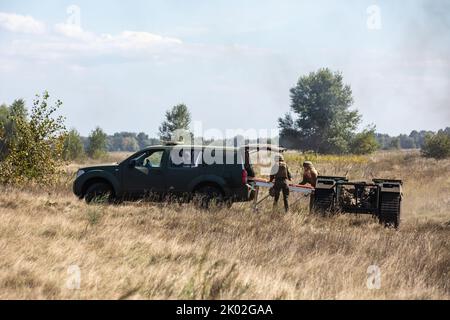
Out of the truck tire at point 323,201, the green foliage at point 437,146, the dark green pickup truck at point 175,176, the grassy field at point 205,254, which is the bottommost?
the grassy field at point 205,254

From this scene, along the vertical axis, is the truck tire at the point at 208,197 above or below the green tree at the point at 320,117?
below

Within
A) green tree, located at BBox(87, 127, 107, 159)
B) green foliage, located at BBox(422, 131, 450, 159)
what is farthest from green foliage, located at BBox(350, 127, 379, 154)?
green tree, located at BBox(87, 127, 107, 159)

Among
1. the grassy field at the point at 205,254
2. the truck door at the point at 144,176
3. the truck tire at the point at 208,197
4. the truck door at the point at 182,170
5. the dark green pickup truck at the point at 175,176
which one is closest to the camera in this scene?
the grassy field at the point at 205,254

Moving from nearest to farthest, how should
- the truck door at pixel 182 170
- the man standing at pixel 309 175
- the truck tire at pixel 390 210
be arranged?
1. the truck tire at pixel 390 210
2. the truck door at pixel 182 170
3. the man standing at pixel 309 175

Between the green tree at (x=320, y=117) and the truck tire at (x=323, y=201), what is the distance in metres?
59.5

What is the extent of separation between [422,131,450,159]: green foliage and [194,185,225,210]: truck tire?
40.5 metres

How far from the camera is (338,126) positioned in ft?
244

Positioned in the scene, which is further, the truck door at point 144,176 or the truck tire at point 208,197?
the truck door at point 144,176

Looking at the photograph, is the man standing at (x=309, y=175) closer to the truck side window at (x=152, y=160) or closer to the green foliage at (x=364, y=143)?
the truck side window at (x=152, y=160)

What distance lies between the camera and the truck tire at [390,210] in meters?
13.8

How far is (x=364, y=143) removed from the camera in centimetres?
7244

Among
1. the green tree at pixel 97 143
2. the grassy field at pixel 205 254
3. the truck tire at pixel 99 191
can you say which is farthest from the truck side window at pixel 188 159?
the green tree at pixel 97 143
